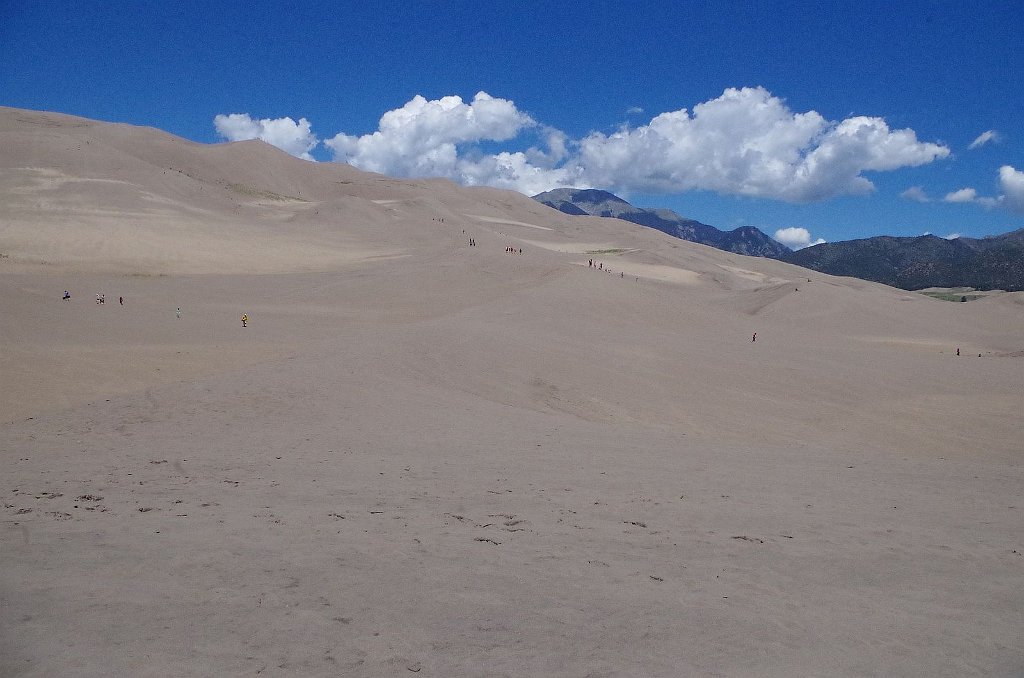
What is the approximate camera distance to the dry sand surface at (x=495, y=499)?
4.78m

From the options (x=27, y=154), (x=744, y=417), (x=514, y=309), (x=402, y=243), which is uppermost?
(x=27, y=154)

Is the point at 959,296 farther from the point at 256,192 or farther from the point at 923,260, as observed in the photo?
the point at 256,192

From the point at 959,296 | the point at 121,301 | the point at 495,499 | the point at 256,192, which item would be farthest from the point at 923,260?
the point at 495,499

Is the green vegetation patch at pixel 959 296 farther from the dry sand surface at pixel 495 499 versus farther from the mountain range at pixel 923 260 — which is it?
the dry sand surface at pixel 495 499

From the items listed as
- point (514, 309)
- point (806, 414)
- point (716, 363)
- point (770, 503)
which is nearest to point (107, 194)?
point (514, 309)

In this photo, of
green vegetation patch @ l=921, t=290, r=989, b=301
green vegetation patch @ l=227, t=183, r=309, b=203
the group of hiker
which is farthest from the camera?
green vegetation patch @ l=227, t=183, r=309, b=203

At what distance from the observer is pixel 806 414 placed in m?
17.7

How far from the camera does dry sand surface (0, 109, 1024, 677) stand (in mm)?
4777

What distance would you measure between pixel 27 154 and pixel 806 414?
7558 centimetres

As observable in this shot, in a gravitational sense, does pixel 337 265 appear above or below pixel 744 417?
above

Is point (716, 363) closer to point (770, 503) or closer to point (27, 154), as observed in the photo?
point (770, 503)

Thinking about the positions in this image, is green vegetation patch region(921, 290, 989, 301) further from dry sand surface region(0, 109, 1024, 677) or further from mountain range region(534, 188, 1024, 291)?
dry sand surface region(0, 109, 1024, 677)

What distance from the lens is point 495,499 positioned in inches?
328

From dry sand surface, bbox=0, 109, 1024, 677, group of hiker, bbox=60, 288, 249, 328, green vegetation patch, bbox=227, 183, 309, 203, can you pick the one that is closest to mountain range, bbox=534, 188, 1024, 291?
green vegetation patch, bbox=227, 183, 309, 203
